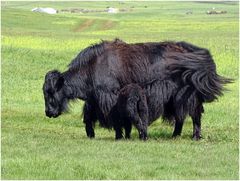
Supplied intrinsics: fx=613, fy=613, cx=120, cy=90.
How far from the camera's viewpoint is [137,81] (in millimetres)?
12766

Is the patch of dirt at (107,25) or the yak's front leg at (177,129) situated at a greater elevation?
the yak's front leg at (177,129)

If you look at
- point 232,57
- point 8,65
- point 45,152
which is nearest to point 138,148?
point 45,152

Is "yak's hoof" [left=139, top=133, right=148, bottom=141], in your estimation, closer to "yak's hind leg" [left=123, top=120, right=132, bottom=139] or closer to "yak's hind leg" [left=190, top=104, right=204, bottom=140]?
"yak's hind leg" [left=123, top=120, right=132, bottom=139]

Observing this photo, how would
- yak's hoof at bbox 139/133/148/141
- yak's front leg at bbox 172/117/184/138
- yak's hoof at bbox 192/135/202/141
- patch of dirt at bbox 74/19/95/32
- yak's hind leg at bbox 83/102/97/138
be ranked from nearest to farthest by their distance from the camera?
1. yak's hoof at bbox 139/133/148/141
2. yak's hoof at bbox 192/135/202/141
3. yak's hind leg at bbox 83/102/97/138
4. yak's front leg at bbox 172/117/184/138
5. patch of dirt at bbox 74/19/95/32

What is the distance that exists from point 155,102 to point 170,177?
13.5 ft

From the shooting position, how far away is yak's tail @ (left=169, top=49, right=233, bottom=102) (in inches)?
508

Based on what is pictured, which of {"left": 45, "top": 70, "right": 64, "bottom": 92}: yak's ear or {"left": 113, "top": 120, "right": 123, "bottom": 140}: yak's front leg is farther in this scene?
{"left": 45, "top": 70, "right": 64, "bottom": 92}: yak's ear

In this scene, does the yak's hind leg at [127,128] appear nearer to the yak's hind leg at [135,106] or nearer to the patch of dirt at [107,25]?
the yak's hind leg at [135,106]

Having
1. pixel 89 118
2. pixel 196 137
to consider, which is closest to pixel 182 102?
pixel 196 137

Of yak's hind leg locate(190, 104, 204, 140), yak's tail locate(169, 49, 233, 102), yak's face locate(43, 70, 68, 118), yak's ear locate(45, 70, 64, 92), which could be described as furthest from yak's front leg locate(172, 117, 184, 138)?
yak's ear locate(45, 70, 64, 92)

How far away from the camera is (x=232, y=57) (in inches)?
1506

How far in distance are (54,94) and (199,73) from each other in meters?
3.12

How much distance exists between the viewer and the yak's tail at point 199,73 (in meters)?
12.9

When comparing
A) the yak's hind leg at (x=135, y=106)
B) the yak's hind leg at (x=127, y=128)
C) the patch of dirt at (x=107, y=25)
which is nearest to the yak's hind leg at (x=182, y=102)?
the yak's hind leg at (x=135, y=106)
